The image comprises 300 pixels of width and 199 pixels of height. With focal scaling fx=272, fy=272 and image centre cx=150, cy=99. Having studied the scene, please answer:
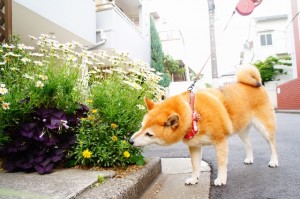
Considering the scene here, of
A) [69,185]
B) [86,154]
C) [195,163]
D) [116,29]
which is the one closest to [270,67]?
[116,29]

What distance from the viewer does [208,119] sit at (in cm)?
273

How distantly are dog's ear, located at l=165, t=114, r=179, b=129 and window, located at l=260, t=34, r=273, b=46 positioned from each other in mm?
28378

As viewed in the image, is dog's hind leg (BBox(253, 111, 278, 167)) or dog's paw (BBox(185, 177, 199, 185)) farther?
dog's hind leg (BBox(253, 111, 278, 167))

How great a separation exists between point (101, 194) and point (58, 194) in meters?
0.30

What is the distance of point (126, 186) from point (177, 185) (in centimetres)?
93

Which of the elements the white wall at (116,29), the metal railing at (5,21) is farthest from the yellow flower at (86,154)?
the white wall at (116,29)

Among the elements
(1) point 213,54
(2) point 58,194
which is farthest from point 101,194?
(1) point 213,54

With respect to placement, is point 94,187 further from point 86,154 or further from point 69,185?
point 86,154

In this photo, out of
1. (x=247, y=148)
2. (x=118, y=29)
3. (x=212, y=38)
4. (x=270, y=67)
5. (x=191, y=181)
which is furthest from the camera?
(x=270, y=67)

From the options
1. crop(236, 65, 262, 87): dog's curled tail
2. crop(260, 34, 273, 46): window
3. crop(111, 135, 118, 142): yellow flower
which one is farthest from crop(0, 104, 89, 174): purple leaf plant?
crop(260, 34, 273, 46): window

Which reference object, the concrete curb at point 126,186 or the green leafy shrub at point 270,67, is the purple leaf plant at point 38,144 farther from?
the green leafy shrub at point 270,67

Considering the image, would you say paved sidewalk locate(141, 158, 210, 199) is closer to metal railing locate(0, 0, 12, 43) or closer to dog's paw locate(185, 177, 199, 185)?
dog's paw locate(185, 177, 199, 185)

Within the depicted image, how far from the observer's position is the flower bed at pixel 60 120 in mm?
2592

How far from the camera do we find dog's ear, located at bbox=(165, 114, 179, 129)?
251 centimetres
